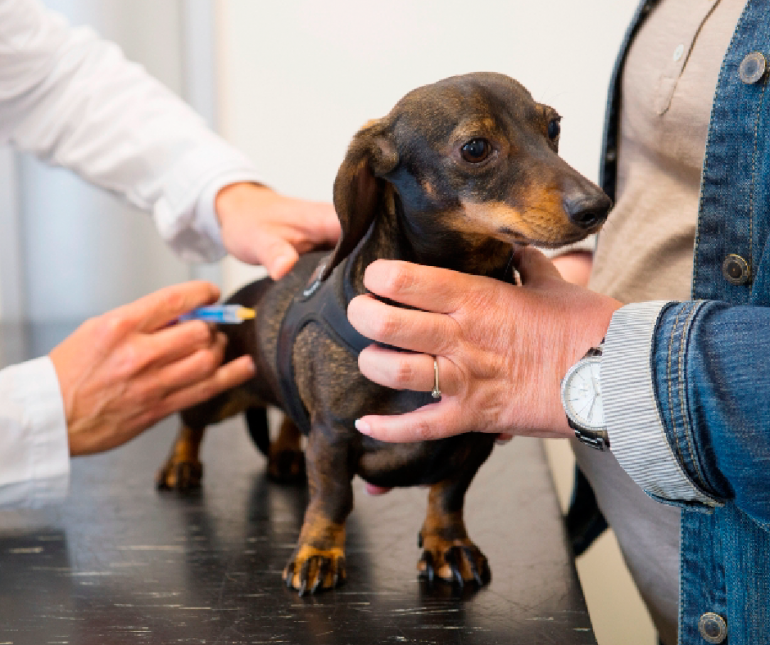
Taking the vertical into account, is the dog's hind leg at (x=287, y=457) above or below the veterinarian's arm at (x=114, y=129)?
below

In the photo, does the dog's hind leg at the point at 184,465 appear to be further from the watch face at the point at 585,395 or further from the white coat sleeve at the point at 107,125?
the watch face at the point at 585,395

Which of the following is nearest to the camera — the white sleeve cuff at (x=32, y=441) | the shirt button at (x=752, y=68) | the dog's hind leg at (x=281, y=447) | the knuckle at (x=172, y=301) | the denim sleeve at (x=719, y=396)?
the denim sleeve at (x=719, y=396)

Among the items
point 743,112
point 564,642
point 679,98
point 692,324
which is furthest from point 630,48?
point 564,642

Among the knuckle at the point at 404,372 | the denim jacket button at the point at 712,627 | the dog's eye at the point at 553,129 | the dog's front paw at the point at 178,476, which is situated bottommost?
the dog's front paw at the point at 178,476

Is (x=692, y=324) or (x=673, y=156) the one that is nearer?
(x=692, y=324)

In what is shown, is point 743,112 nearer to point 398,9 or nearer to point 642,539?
point 642,539

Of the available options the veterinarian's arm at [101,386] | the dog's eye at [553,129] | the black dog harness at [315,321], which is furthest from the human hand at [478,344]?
the veterinarian's arm at [101,386]

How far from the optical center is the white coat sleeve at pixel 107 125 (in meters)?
1.41

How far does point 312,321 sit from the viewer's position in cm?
100

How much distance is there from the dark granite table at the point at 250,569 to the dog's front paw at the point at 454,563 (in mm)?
17

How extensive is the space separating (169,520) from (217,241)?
535mm

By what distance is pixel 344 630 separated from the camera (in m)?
0.84

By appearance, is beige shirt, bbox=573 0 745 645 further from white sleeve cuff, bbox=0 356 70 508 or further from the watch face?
white sleeve cuff, bbox=0 356 70 508

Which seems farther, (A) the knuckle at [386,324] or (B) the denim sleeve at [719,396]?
(A) the knuckle at [386,324]
